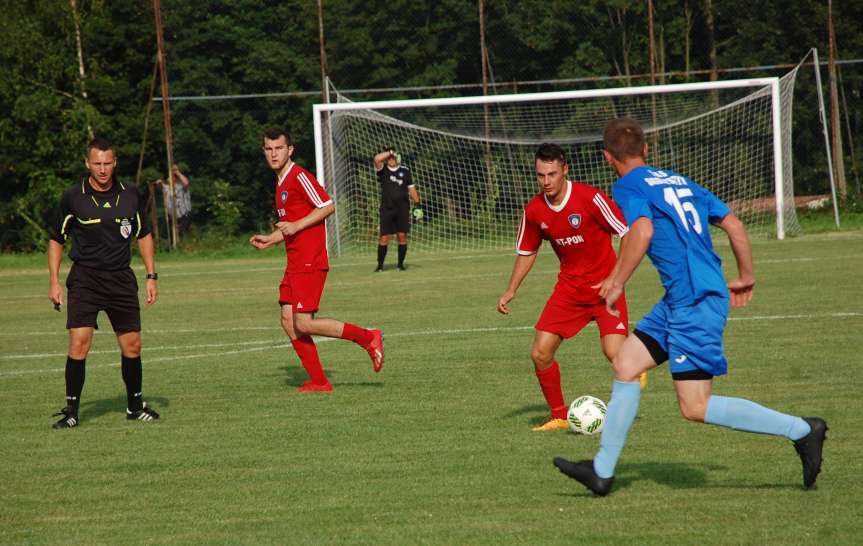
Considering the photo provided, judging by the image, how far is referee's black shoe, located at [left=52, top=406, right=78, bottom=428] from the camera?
331 inches

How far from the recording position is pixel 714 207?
5.87m

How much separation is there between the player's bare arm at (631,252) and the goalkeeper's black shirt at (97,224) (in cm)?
398

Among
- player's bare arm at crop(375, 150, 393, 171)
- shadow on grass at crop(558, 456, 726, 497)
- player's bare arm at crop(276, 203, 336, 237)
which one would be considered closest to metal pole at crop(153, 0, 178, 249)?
player's bare arm at crop(375, 150, 393, 171)

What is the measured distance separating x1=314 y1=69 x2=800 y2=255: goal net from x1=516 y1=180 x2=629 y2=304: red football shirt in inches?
684

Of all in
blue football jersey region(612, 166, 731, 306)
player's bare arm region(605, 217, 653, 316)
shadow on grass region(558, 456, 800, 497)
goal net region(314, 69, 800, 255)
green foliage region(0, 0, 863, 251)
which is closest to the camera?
player's bare arm region(605, 217, 653, 316)

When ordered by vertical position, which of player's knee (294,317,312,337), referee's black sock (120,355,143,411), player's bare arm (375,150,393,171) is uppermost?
player's bare arm (375,150,393,171)

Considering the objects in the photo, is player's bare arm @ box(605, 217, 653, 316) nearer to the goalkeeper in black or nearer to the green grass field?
the green grass field

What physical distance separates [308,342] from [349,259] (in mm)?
15843

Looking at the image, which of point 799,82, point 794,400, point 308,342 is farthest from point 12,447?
point 799,82

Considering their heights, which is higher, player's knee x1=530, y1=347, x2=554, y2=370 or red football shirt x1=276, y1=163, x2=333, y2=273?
red football shirt x1=276, y1=163, x2=333, y2=273

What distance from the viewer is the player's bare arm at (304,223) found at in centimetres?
923

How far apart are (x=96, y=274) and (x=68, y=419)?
3.32 ft

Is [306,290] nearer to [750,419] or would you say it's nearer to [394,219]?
[750,419]

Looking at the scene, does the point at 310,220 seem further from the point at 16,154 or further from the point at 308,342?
the point at 16,154
